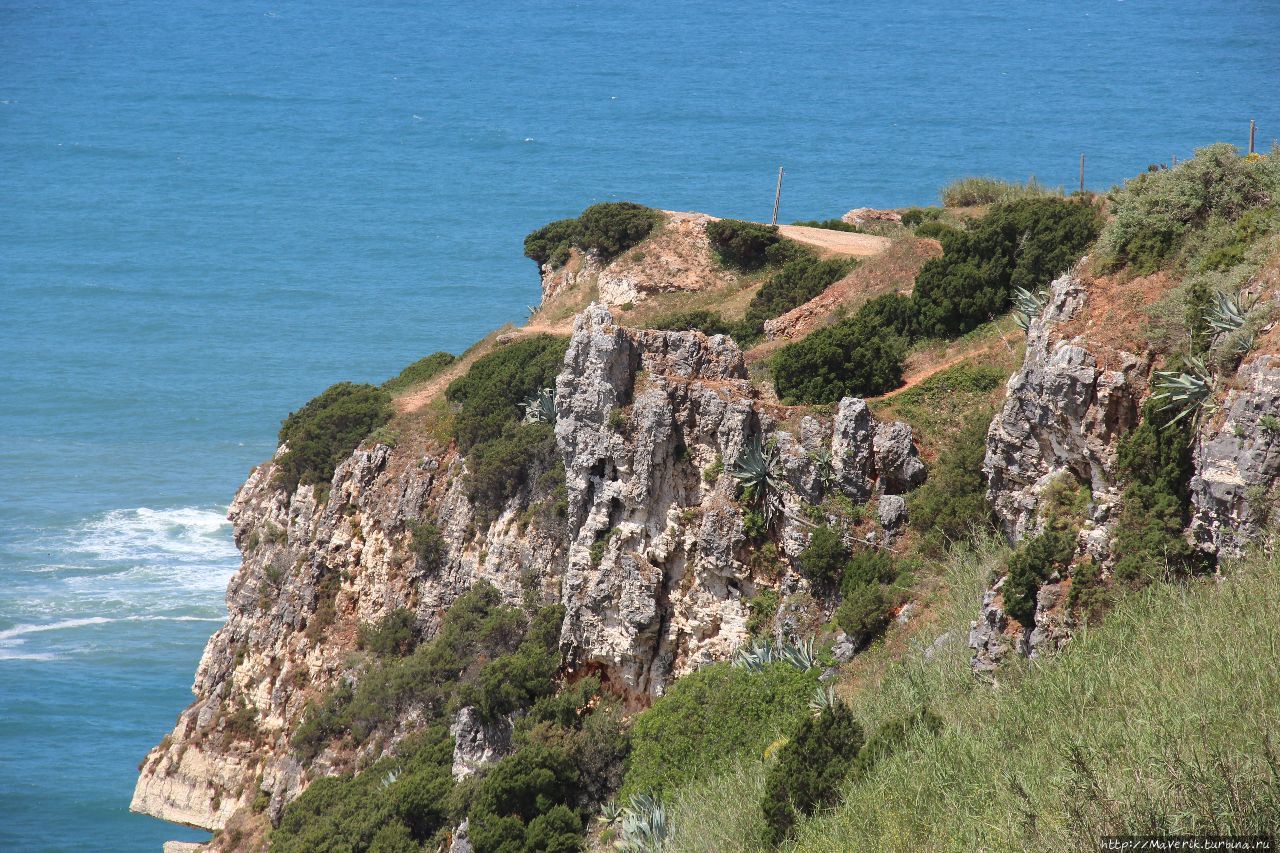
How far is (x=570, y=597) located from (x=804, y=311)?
51.3 feet

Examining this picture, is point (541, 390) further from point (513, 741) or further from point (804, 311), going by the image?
point (513, 741)

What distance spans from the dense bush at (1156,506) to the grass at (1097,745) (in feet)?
1.60

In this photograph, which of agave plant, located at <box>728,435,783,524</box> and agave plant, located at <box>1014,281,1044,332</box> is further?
agave plant, located at <box>728,435,783,524</box>

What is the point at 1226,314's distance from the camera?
23.3 m

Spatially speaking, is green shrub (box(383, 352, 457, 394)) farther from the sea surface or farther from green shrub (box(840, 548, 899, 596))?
green shrub (box(840, 548, 899, 596))

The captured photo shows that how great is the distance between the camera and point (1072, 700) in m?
21.3

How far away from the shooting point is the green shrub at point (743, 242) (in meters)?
55.8

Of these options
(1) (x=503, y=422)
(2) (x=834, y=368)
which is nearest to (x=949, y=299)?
(2) (x=834, y=368)

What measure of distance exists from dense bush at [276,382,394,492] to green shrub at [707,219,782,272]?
1361 centimetres

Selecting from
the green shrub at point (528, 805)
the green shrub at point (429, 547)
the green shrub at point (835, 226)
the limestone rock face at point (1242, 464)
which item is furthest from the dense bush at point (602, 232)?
the limestone rock face at point (1242, 464)

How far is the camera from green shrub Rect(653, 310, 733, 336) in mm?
49969

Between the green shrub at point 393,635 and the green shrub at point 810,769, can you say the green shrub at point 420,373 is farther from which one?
the green shrub at point 810,769

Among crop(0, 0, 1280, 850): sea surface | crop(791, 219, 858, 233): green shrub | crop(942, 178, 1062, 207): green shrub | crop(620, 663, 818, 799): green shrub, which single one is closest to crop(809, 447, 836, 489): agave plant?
crop(620, 663, 818, 799): green shrub

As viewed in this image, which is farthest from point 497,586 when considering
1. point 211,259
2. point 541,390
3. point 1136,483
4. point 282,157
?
point 282,157
